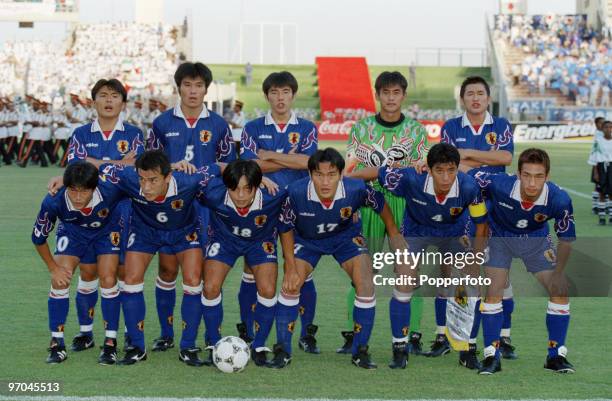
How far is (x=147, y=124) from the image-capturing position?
95.8 ft

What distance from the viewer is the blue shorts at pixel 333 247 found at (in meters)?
6.79

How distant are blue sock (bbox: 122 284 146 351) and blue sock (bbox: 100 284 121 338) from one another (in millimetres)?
103

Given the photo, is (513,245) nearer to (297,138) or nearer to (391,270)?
(391,270)

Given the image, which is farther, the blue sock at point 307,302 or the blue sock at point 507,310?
the blue sock at point 307,302

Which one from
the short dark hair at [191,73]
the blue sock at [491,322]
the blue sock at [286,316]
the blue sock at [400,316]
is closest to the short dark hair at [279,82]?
the short dark hair at [191,73]

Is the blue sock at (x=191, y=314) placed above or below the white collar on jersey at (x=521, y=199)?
below

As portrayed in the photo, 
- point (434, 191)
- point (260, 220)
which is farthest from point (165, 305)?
point (434, 191)

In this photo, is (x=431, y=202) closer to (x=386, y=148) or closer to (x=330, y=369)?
(x=386, y=148)

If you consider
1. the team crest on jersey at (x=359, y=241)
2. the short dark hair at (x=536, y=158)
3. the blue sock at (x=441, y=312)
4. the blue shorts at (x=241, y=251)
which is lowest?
the blue sock at (x=441, y=312)

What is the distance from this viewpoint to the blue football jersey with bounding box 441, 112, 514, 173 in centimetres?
728

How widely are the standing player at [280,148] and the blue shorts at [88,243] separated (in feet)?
3.24

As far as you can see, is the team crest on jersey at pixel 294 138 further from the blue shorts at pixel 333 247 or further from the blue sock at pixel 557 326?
the blue sock at pixel 557 326

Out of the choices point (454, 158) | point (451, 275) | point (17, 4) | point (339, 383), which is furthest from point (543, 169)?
point (17, 4)

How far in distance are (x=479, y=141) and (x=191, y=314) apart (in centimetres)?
238
